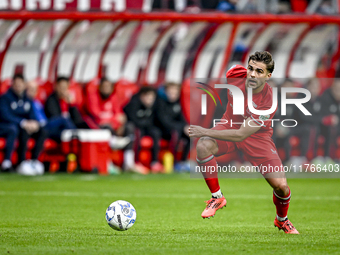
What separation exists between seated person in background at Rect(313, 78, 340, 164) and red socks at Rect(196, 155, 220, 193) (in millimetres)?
6942

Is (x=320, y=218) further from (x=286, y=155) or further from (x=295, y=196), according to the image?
(x=286, y=155)

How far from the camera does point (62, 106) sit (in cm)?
1123

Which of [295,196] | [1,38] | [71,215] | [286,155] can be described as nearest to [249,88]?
[71,215]

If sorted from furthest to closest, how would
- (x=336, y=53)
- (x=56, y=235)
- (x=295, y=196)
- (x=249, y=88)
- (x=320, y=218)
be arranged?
1. (x=336, y=53)
2. (x=295, y=196)
3. (x=320, y=218)
4. (x=249, y=88)
5. (x=56, y=235)

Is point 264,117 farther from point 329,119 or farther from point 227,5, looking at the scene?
point 227,5

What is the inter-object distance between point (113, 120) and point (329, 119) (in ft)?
13.6

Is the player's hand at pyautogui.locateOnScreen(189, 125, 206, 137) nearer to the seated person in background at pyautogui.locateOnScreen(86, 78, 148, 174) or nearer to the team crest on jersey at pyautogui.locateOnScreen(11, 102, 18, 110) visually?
the seated person in background at pyautogui.locateOnScreen(86, 78, 148, 174)

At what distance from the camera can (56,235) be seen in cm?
491

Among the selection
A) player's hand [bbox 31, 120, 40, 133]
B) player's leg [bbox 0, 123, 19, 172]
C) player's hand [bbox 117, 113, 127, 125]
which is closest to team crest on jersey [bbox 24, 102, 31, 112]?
player's hand [bbox 31, 120, 40, 133]

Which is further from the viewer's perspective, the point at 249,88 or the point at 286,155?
the point at 286,155

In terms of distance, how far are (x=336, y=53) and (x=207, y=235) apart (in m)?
8.43

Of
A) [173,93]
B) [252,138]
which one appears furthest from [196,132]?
[173,93]

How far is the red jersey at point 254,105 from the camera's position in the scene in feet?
17.1

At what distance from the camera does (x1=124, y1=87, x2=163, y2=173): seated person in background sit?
1162 cm
